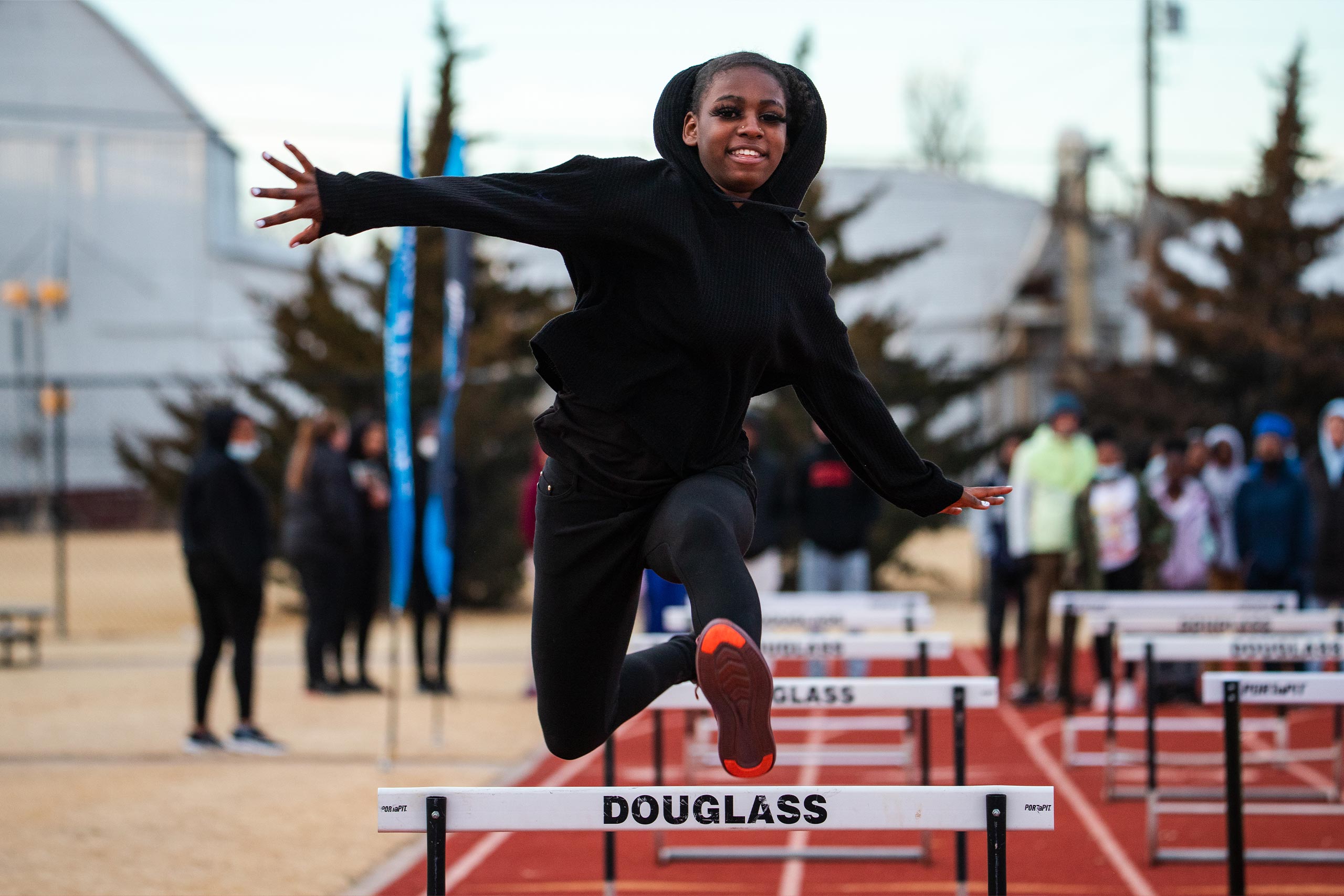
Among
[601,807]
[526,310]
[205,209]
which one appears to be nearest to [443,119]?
[526,310]

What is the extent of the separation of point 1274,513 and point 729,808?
293 inches

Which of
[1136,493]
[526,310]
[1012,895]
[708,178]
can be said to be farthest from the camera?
[526,310]

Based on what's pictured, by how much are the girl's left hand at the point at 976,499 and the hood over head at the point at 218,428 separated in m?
5.61

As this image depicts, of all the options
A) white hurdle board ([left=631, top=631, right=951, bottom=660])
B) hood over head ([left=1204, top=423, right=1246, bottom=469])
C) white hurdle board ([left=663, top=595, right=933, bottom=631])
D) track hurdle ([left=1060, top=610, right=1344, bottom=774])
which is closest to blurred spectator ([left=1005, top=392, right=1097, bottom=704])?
track hurdle ([left=1060, top=610, right=1344, bottom=774])

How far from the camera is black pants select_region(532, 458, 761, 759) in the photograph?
3.00m

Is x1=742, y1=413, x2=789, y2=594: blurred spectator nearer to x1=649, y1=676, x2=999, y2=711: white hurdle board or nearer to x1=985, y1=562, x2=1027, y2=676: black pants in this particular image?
x1=985, y1=562, x2=1027, y2=676: black pants

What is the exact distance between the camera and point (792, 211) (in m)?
3.26

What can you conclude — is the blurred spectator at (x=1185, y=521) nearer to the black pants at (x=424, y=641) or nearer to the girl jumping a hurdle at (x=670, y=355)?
the black pants at (x=424, y=641)

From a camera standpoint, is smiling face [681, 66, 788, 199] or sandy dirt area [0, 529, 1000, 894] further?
sandy dirt area [0, 529, 1000, 894]

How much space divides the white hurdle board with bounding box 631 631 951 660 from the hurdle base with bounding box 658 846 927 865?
841mm

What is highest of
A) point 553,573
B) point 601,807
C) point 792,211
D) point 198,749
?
point 792,211

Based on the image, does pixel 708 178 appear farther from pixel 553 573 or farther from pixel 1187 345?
pixel 1187 345

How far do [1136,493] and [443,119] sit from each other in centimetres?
994

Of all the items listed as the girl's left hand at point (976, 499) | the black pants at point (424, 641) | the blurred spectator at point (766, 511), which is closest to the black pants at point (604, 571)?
the girl's left hand at point (976, 499)
